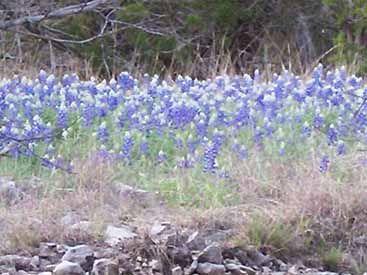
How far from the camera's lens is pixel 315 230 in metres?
5.41

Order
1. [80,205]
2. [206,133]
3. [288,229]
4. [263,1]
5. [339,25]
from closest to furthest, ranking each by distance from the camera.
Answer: [288,229] → [80,205] → [206,133] → [339,25] → [263,1]

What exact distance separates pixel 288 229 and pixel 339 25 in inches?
305

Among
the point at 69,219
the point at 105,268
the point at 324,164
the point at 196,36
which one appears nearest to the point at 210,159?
the point at 324,164

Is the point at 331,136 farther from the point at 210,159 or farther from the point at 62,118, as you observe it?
the point at 62,118

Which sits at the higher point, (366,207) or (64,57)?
(366,207)

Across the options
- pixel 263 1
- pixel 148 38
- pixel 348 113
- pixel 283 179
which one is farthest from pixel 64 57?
pixel 283 179

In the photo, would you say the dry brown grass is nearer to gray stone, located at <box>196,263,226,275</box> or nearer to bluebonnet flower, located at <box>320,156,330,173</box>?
bluebonnet flower, located at <box>320,156,330,173</box>

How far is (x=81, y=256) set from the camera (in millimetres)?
4781

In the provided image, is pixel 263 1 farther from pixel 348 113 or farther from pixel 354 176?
pixel 354 176

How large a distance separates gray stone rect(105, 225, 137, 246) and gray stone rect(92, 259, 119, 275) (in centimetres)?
44

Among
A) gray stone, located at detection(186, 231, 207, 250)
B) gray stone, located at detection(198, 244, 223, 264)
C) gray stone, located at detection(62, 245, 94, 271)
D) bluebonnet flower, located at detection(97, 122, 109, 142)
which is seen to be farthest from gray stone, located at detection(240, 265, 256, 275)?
bluebonnet flower, located at detection(97, 122, 109, 142)

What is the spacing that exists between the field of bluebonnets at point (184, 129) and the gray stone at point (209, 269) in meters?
1.00

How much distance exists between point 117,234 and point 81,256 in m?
0.45

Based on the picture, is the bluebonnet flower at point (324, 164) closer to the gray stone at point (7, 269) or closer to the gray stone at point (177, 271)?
the gray stone at point (177, 271)
